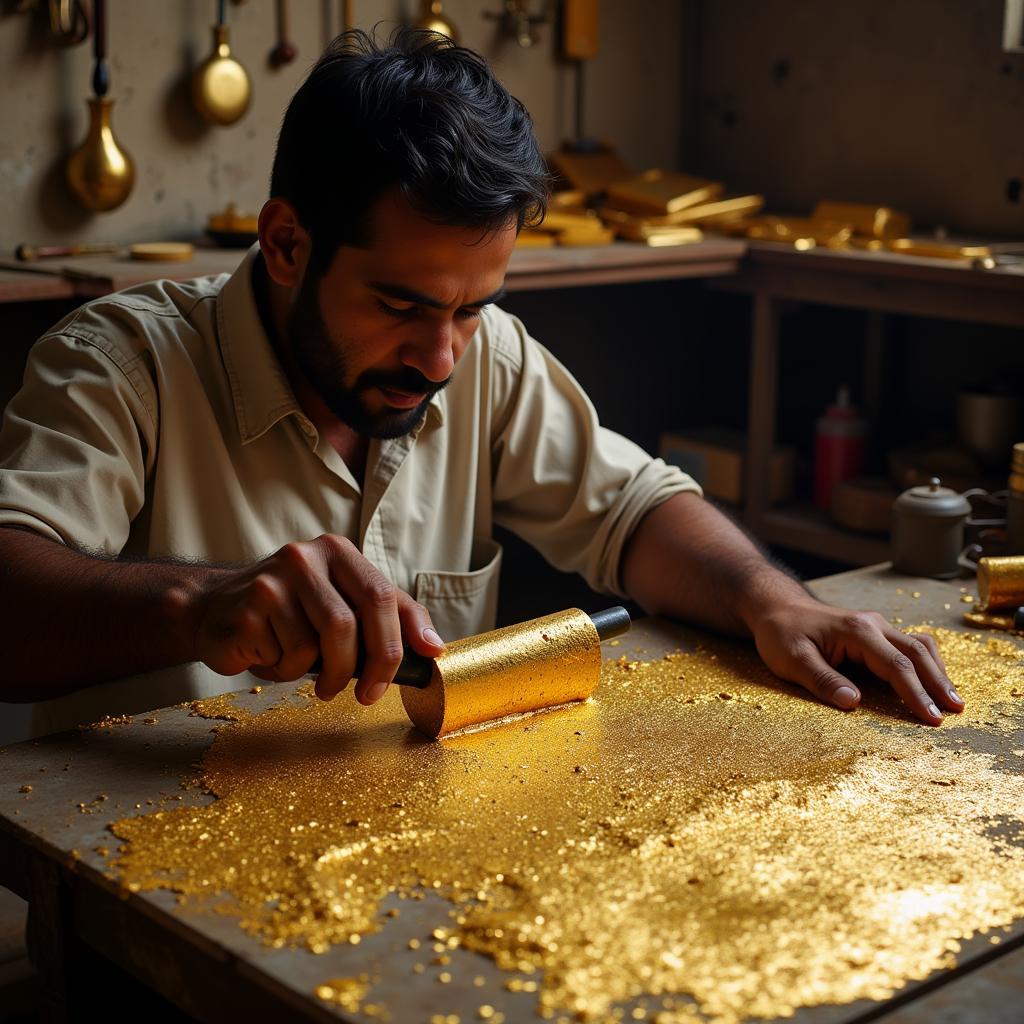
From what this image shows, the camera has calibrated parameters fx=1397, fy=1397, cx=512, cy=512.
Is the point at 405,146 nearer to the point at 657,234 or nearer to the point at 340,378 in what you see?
the point at 340,378

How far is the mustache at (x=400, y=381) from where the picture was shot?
1631mm

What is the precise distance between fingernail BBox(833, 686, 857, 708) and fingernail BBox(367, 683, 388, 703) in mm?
486

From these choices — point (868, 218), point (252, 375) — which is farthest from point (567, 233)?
point (252, 375)

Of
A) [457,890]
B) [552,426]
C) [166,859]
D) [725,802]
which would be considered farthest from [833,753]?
[552,426]

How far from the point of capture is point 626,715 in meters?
1.42

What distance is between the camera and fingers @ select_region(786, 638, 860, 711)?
4.78ft

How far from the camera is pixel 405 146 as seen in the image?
5.04ft

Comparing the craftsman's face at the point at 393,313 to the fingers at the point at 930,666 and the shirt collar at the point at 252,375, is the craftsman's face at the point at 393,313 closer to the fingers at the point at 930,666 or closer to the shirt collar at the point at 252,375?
the shirt collar at the point at 252,375

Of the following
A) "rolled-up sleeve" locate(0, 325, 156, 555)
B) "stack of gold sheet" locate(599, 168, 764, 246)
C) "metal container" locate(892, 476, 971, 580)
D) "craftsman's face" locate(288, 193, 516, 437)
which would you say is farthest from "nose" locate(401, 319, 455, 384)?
"stack of gold sheet" locate(599, 168, 764, 246)

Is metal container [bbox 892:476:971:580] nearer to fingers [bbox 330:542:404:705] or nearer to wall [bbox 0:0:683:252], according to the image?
fingers [bbox 330:542:404:705]

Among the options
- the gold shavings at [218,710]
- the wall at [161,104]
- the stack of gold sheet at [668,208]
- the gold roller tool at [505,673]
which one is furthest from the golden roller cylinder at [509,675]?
the stack of gold sheet at [668,208]

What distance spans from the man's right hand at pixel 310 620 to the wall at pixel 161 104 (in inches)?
63.5

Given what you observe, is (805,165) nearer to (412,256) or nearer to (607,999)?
(412,256)

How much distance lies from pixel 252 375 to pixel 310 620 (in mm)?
544
